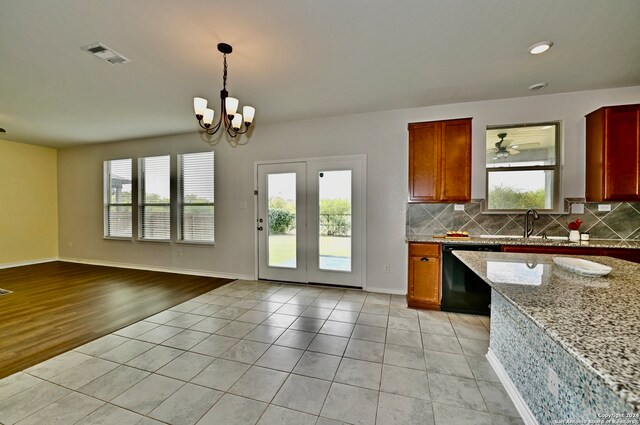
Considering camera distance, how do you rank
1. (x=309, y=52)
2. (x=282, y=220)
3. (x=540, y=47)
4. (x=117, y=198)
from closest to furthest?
(x=540, y=47) → (x=309, y=52) → (x=282, y=220) → (x=117, y=198)

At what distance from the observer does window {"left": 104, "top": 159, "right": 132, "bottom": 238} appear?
5855 mm

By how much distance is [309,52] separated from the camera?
2547mm

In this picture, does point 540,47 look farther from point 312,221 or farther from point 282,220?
point 282,220

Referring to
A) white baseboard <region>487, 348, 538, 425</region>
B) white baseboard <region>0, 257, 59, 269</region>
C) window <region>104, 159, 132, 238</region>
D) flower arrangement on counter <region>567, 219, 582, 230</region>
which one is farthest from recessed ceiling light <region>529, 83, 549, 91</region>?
white baseboard <region>0, 257, 59, 269</region>

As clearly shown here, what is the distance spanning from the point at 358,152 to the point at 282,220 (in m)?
1.72

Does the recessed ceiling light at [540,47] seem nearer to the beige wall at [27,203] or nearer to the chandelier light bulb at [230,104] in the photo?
the chandelier light bulb at [230,104]

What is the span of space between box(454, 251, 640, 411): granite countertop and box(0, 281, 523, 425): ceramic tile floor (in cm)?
91

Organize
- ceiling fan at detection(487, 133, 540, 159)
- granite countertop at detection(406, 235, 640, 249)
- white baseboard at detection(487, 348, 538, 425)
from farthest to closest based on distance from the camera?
ceiling fan at detection(487, 133, 540, 159) → granite countertop at detection(406, 235, 640, 249) → white baseboard at detection(487, 348, 538, 425)

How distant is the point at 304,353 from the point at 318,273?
6.73 ft

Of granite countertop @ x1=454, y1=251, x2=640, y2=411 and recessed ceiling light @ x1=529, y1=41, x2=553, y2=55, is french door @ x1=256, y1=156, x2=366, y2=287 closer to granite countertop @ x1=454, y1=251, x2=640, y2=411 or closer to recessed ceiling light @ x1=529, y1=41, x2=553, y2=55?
recessed ceiling light @ x1=529, y1=41, x2=553, y2=55

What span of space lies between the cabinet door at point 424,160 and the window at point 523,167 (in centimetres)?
80

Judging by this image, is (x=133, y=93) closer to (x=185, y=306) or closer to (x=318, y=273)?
(x=185, y=306)

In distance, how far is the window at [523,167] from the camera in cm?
356

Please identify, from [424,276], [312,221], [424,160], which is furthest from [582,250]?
[312,221]
